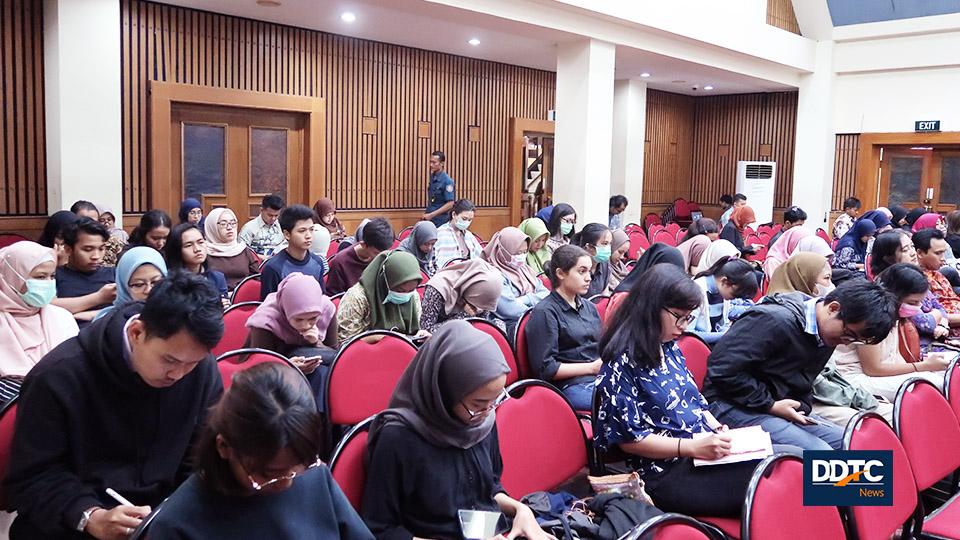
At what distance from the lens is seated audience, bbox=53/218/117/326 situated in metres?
4.67

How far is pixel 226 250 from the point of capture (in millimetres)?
6902

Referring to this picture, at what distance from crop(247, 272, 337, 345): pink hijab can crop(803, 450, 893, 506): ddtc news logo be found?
8.01ft

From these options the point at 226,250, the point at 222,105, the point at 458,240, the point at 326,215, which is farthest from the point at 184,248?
the point at 222,105

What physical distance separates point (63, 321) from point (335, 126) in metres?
8.55

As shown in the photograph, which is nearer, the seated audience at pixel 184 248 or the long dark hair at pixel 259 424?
the long dark hair at pixel 259 424

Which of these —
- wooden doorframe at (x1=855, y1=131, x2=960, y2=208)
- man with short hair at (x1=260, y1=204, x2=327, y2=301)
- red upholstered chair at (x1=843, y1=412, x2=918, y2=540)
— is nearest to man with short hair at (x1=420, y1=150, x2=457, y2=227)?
man with short hair at (x1=260, y1=204, x2=327, y2=301)

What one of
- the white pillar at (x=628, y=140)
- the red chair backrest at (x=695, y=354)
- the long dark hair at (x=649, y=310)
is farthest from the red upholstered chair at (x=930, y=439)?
the white pillar at (x=628, y=140)

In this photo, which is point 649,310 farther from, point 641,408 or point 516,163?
point 516,163

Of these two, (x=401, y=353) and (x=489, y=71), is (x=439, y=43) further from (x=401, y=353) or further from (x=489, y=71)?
(x=401, y=353)

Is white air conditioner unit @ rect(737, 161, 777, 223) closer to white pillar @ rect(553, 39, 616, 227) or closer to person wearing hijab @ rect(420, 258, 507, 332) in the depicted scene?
white pillar @ rect(553, 39, 616, 227)

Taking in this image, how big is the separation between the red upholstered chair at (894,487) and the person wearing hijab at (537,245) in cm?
459

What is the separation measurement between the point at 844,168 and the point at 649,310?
1459cm

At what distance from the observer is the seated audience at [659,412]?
2.97 m

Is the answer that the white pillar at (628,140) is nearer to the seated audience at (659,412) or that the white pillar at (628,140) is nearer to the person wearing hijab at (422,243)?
the person wearing hijab at (422,243)
